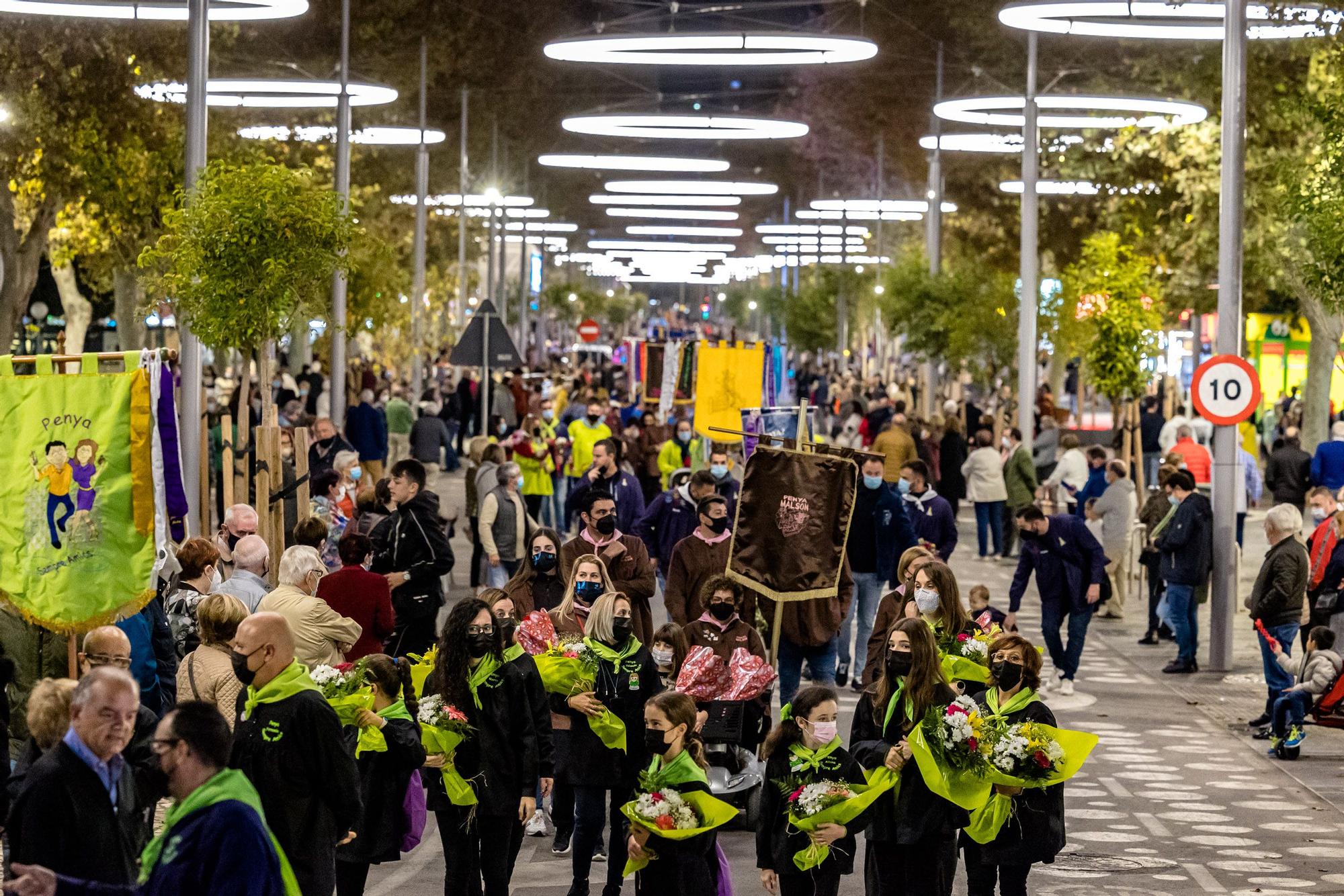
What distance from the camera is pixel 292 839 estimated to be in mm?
8211

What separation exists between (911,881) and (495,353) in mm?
18822

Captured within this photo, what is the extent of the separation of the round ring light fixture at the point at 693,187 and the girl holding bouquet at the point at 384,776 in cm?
4388

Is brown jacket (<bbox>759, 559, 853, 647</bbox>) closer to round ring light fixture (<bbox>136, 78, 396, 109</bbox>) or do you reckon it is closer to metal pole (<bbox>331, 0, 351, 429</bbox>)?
metal pole (<bbox>331, 0, 351, 429</bbox>)

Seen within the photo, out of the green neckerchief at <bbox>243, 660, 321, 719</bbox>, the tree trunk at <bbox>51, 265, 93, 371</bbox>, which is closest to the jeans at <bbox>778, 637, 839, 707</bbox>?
the green neckerchief at <bbox>243, 660, 321, 719</bbox>

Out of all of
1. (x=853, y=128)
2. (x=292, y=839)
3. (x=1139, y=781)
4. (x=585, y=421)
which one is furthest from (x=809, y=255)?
(x=292, y=839)

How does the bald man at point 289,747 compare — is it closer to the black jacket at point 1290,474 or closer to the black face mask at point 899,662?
the black face mask at point 899,662

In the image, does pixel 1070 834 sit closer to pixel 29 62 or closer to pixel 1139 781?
pixel 1139 781

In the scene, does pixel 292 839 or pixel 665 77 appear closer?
pixel 292 839

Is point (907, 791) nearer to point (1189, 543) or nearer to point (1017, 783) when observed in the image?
point (1017, 783)

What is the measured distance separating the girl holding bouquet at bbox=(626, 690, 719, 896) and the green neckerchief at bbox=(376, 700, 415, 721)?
1.07 meters

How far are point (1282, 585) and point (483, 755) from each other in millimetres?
8588

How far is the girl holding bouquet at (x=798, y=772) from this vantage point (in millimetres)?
9102

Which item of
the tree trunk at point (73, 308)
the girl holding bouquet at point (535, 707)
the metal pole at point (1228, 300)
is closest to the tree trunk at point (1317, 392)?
the metal pole at point (1228, 300)

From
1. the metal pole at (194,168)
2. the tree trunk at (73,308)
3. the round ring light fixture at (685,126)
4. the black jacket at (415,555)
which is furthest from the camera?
the tree trunk at (73,308)
